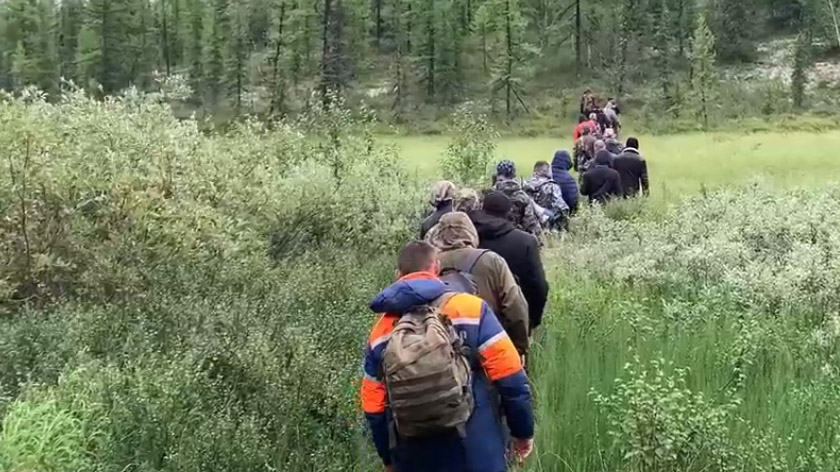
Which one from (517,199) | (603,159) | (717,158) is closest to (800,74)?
(717,158)

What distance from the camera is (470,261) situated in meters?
5.85

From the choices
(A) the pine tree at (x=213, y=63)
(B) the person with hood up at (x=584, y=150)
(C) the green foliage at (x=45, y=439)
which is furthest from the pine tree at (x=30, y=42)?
(C) the green foliage at (x=45, y=439)

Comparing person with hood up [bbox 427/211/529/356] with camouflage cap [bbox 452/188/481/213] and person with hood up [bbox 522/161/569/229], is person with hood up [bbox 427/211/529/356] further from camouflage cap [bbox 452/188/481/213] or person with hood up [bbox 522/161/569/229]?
person with hood up [bbox 522/161/569/229]

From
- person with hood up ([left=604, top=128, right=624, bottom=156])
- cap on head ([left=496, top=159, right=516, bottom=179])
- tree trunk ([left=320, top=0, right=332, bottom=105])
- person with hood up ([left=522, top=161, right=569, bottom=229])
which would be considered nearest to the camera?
cap on head ([left=496, top=159, right=516, bottom=179])

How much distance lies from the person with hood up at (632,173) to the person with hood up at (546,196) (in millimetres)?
2642

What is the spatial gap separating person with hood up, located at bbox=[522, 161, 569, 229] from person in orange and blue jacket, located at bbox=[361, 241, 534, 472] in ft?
34.4

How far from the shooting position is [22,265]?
11000mm

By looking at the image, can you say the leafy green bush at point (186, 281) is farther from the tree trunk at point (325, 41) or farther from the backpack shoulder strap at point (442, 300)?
the tree trunk at point (325, 41)

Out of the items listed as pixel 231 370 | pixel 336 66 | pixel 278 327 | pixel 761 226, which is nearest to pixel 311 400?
pixel 231 370

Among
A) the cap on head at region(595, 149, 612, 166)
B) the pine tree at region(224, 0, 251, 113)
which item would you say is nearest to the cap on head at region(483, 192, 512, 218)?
the cap on head at region(595, 149, 612, 166)

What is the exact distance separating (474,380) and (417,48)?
63.2 meters

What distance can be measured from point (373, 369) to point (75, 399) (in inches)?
136

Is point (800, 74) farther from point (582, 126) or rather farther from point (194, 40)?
point (194, 40)

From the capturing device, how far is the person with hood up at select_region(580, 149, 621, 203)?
17203 mm
